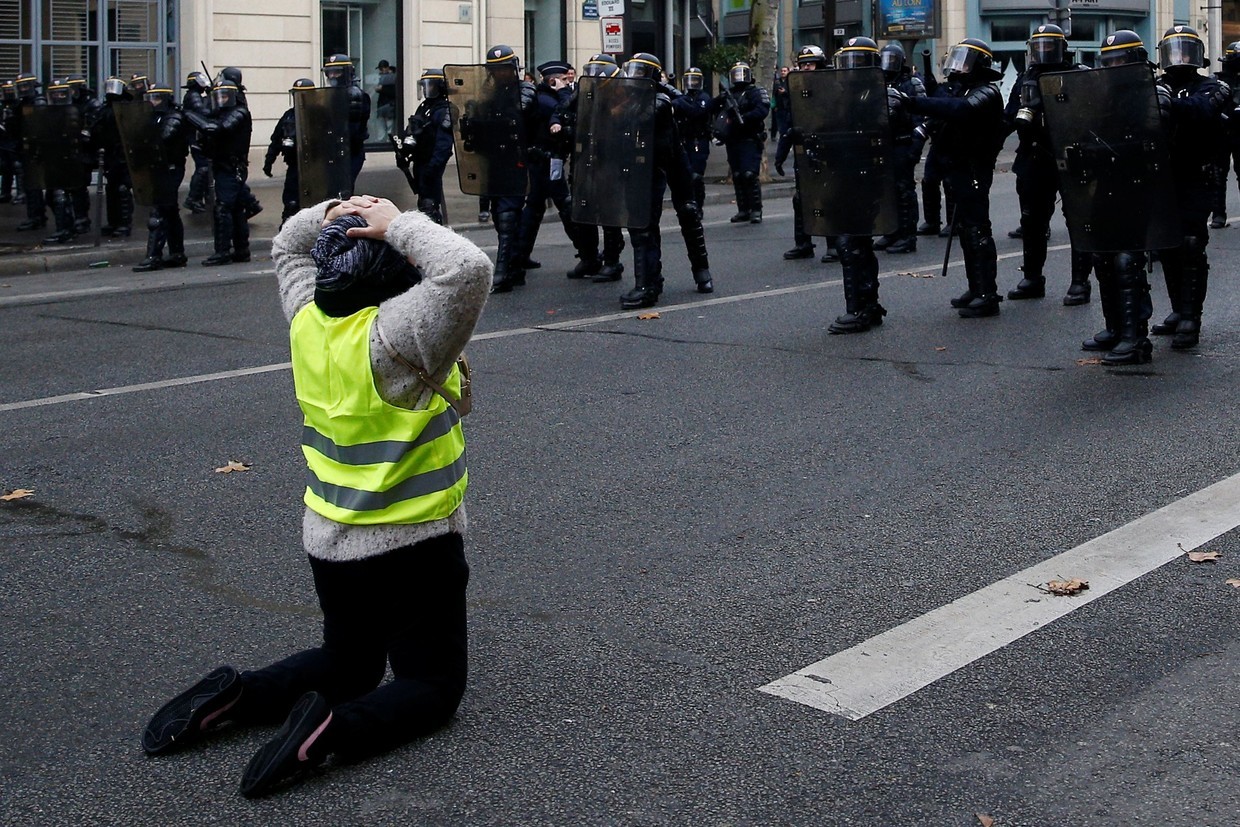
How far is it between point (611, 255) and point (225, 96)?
13.1 ft

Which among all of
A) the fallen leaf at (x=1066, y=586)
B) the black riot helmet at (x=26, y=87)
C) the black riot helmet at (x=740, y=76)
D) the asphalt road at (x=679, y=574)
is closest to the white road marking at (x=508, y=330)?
the asphalt road at (x=679, y=574)

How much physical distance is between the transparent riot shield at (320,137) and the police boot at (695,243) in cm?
393

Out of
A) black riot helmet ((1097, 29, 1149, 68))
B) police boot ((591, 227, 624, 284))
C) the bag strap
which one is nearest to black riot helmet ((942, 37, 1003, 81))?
black riot helmet ((1097, 29, 1149, 68))

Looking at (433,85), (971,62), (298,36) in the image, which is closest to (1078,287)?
(971,62)

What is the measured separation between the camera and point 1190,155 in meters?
8.95

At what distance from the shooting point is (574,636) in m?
4.72

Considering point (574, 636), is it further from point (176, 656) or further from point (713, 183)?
point (713, 183)

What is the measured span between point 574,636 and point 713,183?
20246mm

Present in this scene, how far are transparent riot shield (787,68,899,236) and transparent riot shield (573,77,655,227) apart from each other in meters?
1.34

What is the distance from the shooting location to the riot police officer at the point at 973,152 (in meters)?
10.2

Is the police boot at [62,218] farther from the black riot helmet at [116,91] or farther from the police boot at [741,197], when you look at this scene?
the police boot at [741,197]

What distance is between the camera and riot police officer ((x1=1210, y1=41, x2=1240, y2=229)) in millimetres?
9695

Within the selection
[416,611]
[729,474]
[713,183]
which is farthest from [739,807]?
[713,183]

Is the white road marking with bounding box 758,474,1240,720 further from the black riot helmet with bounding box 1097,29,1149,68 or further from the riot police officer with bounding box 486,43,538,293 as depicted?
the riot police officer with bounding box 486,43,538,293
